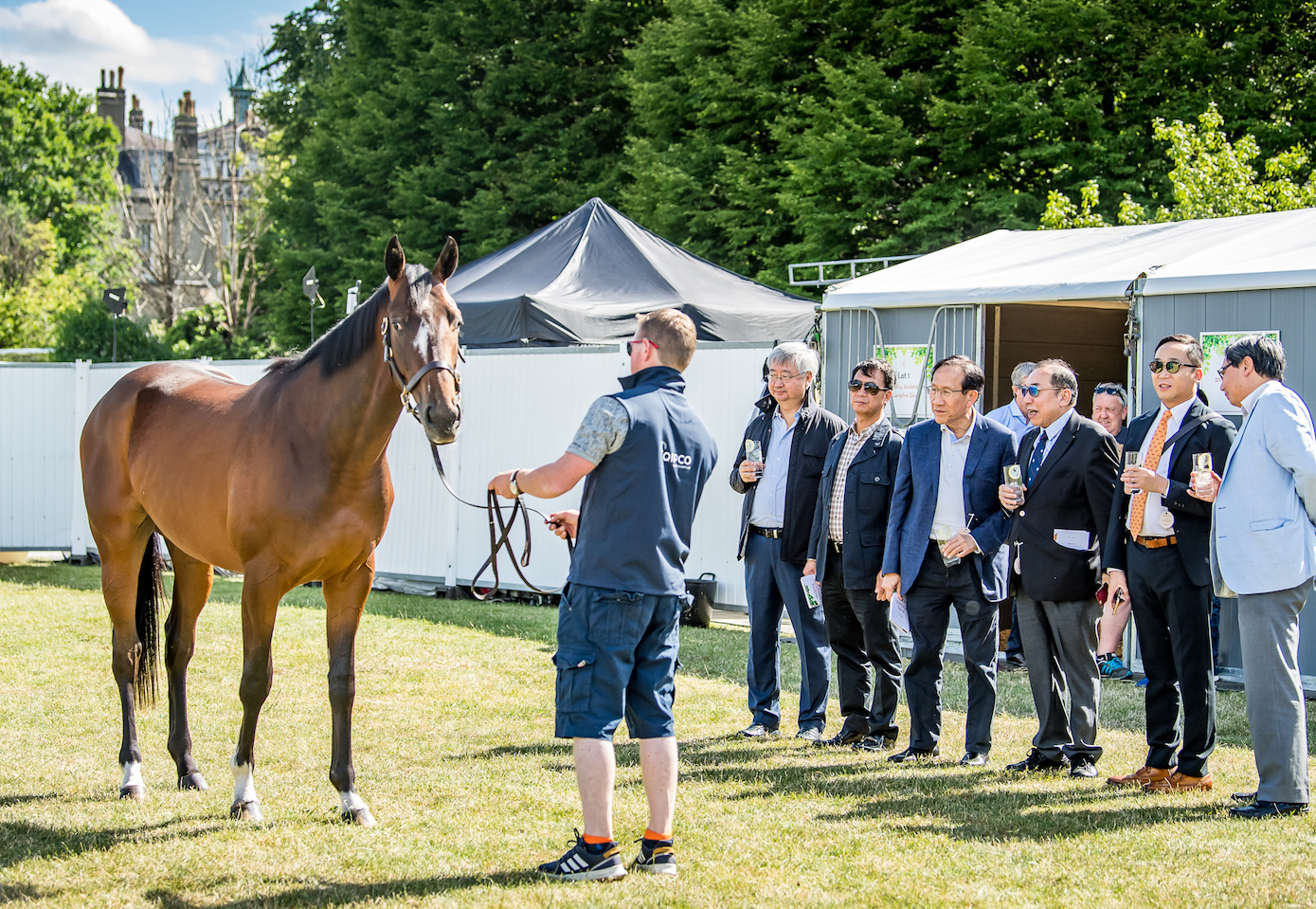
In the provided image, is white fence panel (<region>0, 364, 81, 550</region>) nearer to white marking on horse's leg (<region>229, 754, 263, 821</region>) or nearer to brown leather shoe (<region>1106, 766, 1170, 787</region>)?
white marking on horse's leg (<region>229, 754, 263, 821</region>)

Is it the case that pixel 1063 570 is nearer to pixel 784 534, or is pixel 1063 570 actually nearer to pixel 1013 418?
pixel 784 534

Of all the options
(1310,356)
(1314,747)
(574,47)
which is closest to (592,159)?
(574,47)

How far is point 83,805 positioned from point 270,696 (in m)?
2.16

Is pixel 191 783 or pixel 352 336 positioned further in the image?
pixel 191 783

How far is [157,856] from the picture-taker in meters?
4.32

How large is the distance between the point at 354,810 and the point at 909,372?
225 inches

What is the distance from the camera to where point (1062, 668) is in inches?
235

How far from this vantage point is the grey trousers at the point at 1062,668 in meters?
5.84

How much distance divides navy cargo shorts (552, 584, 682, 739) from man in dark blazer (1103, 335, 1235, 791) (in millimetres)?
2451

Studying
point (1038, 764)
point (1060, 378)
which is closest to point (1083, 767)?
point (1038, 764)

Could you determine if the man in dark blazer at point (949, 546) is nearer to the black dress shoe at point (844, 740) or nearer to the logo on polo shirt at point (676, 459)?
the black dress shoe at point (844, 740)

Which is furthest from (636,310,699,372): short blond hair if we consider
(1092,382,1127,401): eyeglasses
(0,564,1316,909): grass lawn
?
(1092,382,1127,401): eyeglasses

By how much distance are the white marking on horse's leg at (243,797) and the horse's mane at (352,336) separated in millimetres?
1586

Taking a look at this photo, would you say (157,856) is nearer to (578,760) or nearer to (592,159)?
(578,760)
